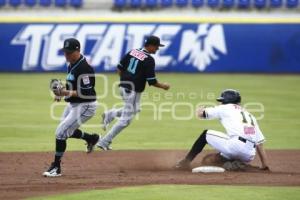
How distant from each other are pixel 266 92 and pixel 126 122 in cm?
1050

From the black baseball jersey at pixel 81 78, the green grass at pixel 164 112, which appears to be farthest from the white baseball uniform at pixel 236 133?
the green grass at pixel 164 112

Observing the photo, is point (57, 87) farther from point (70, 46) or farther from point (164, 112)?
point (164, 112)

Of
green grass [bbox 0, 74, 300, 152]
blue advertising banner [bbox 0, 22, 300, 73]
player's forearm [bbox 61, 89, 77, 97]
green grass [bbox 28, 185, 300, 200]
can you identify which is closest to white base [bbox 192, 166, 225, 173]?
green grass [bbox 28, 185, 300, 200]

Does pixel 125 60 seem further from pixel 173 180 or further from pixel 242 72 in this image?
pixel 242 72

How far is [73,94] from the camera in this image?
1109 centimetres

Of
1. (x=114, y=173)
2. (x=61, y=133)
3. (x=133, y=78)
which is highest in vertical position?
(x=133, y=78)

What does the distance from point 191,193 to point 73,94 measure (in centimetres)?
249

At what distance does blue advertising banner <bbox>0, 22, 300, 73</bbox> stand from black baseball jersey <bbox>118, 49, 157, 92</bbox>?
44.1 feet

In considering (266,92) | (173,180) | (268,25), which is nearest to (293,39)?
(268,25)

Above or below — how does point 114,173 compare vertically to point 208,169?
below

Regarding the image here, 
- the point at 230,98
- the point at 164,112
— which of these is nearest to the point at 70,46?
the point at 230,98

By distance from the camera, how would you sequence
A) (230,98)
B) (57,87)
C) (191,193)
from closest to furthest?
(191,193)
(57,87)
(230,98)

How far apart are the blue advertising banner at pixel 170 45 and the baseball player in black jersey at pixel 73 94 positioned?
612 inches

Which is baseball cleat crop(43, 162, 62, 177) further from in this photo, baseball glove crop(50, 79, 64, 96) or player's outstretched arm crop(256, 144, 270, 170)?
player's outstretched arm crop(256, 144, 270, 170)
